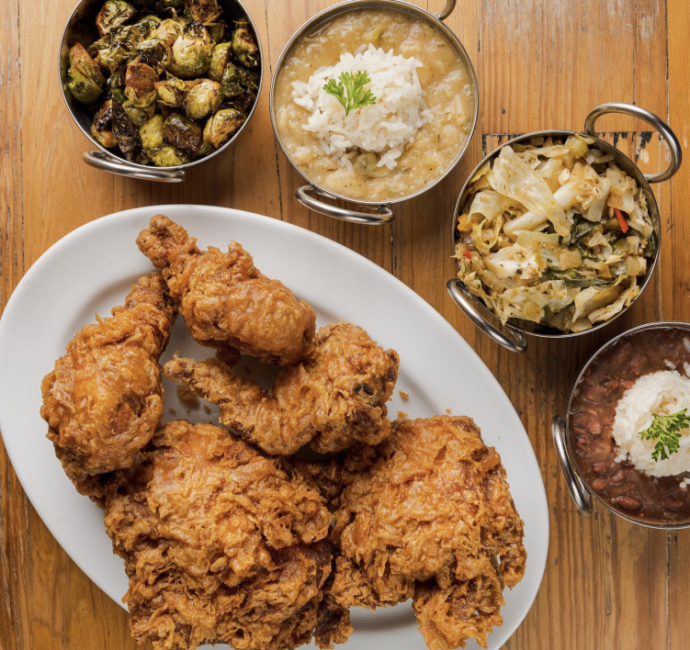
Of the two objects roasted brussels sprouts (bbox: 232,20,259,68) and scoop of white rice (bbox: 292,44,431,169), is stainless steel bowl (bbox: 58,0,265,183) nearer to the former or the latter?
roasted brussels sprouts (bbox: 232,20,259,68)

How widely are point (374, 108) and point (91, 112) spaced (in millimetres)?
1394

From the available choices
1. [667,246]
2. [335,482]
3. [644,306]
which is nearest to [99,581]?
[335,482]

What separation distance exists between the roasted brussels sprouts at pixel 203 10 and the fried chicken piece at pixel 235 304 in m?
1.06

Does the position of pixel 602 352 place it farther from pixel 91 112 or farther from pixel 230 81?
pixel 91 112

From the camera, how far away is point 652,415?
2971mm

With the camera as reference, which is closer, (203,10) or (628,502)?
(203,10)

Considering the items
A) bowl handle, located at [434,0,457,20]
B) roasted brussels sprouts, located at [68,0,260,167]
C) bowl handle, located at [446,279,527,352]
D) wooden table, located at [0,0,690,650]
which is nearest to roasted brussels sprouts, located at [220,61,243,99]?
roasted brussels sprouts, located at [68,0,260,167]

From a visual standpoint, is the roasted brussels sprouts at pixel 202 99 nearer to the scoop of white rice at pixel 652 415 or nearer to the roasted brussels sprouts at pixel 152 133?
the roasted brussels sprouts at pixel 152 133

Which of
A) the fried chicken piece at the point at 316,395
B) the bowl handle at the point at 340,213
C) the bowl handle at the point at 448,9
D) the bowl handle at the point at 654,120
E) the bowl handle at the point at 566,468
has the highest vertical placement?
the bowl handle at the point at 448,9

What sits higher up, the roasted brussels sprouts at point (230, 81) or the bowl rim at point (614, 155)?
the roasted brussels sprouts at point (230, 81)

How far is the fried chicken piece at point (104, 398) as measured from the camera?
101 inches

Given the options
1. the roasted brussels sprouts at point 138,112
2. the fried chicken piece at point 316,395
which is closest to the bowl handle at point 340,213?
the fried chicken piece at point 316,395

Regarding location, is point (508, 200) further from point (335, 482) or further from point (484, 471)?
point (335, 482)

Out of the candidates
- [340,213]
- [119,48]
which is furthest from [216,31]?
[340,213]
